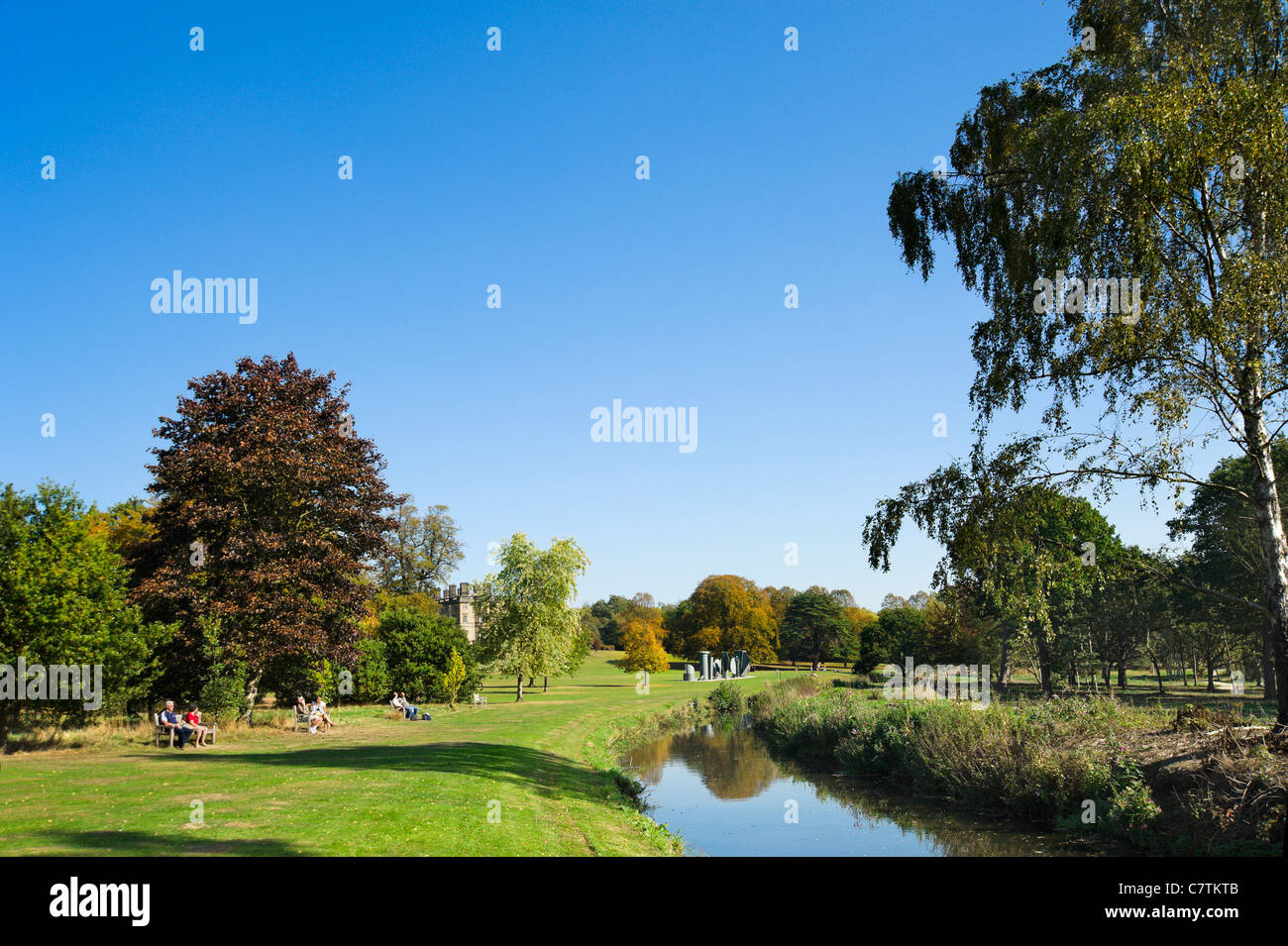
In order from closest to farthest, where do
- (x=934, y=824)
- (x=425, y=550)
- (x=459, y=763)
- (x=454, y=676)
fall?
(x=934, y=824), (x=459, y=763), (x=454, y=676), (x=425, y=550)

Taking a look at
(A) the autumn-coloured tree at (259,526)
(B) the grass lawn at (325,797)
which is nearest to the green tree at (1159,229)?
(B) the grass lawn at (325,797)

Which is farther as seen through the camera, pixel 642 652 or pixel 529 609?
pixel 642 652

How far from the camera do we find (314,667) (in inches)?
1024

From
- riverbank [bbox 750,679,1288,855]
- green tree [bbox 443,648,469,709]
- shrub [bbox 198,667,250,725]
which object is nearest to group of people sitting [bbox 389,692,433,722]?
green tree [bbox 443,648,469,709]

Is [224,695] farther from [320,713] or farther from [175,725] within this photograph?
[320,713]

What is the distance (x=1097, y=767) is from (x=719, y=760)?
15.3 m

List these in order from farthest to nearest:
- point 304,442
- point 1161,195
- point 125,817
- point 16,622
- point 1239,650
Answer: point 1239,650
point 304,442
point 16,622
point 1161,195
point 125,817

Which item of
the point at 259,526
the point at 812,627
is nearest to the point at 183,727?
the point at 259,526

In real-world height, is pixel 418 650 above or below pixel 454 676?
above

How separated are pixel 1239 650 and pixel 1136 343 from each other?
62.8m

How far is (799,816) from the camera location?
63.3ft

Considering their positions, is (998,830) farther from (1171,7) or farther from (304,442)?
(304,442)

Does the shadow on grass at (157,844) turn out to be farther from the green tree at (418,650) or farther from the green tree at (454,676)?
the green tree at (454,676)
